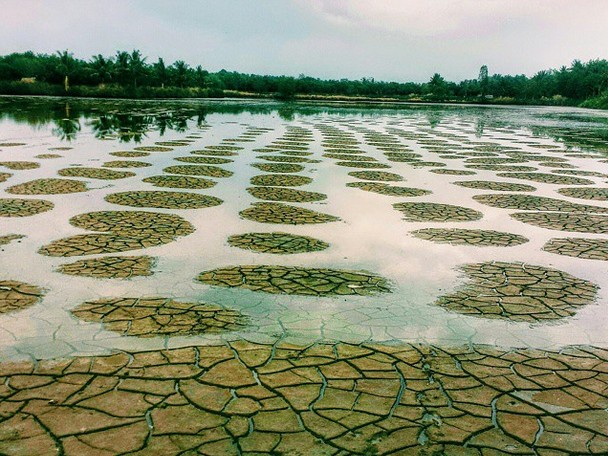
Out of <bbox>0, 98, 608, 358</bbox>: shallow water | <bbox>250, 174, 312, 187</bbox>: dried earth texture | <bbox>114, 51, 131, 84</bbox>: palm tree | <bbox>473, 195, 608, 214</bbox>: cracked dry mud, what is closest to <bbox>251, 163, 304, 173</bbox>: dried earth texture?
<bbox>0, 98, 608, 358</bbox>: shallow water

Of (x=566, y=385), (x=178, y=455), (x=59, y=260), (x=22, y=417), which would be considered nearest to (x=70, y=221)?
(x=59, y=260)

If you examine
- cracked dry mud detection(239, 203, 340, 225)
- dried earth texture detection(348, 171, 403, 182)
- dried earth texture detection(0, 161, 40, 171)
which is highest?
dried earth texture detection(348, 171, 403, 182)

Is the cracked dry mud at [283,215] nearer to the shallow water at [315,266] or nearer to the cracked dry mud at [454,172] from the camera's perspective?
the shallow water at [315,266]

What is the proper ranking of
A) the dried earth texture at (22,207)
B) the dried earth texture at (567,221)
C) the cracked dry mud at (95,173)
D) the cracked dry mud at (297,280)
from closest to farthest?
the cracked dry mud at (297,280) → the dried earth texture at (22,207) → the dried earth texture at (567,221) → the cracked dry mud at (95,173)

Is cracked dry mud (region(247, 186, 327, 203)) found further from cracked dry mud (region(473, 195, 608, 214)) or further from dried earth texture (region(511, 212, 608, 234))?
dried earth texture (region(511, 212, 608, 234))

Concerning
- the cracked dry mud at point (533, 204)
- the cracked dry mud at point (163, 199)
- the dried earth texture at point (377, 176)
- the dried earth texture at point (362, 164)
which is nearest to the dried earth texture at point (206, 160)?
the dried earth texture at point (362, 164)

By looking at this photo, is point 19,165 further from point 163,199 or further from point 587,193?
point 587,193
